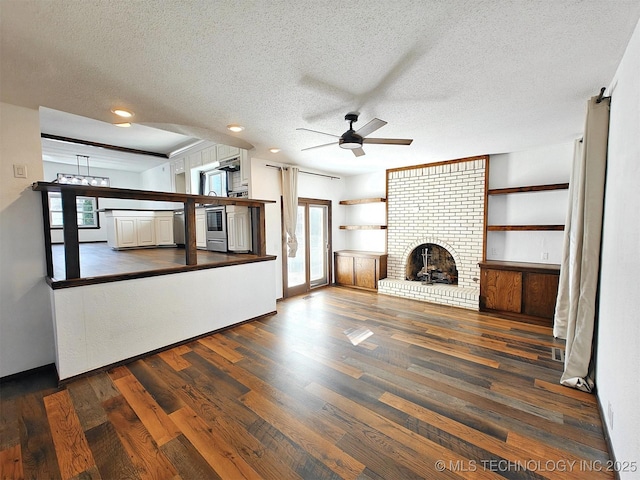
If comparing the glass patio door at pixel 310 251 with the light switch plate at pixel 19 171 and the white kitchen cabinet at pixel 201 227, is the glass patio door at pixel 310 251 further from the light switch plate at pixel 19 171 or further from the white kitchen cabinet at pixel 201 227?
the light switch plate at pixel 19 171

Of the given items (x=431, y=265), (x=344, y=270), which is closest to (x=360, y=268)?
(x=344, y=270)

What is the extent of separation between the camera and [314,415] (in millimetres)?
2061

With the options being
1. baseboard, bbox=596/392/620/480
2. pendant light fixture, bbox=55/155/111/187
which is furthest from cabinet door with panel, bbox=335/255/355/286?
pendant light fixture, bbox=55/155/111/187

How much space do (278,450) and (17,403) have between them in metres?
2.30

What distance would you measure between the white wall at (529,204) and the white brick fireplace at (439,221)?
0.22m

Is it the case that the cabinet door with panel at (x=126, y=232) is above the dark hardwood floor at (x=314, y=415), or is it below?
above

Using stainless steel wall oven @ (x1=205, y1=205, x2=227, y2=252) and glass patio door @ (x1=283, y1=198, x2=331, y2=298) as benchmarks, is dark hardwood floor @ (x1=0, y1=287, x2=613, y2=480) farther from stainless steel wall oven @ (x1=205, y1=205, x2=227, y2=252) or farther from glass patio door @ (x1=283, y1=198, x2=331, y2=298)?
glass patio door @ (x1=283, y1=198, x2=331, y2=298)

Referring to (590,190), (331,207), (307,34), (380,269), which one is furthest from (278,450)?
(331,207)

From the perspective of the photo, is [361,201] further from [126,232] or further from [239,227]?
[126,232]

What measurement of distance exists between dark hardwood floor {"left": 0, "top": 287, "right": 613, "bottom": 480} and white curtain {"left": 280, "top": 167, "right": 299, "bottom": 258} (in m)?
2.22

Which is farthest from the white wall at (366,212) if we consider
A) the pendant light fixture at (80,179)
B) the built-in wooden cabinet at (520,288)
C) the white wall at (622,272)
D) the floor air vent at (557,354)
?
the pendant light fixture at (80,179)

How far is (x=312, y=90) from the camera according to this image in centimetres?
232

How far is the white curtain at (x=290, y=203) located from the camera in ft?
16.6

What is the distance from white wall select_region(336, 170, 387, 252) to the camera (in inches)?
242
